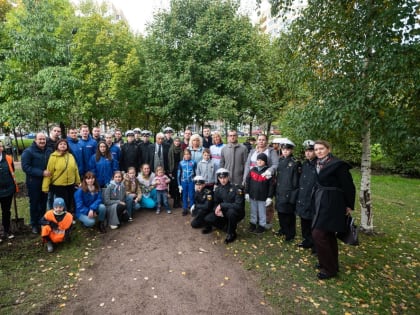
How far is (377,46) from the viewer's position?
436 cm

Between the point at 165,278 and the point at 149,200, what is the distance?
336 cm

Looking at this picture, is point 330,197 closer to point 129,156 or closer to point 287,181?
point 287,181

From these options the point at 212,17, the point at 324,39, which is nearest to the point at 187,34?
the point at 212,17

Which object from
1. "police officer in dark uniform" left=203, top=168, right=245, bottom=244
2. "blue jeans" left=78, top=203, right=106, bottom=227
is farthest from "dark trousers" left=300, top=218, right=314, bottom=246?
"blue jeans" left=78, top=203, right=106, bottom=227

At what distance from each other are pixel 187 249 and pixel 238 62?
9511 mm

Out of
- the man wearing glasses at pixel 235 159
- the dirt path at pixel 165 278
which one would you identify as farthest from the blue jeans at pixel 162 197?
the man wearing glasses at pixel 235 159

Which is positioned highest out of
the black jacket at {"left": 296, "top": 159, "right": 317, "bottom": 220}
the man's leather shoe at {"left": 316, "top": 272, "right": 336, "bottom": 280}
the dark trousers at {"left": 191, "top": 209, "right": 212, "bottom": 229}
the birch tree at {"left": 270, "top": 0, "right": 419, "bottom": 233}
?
the birch tree at {"left": 270, "top": 0, "right": 419, "bottom": 233}

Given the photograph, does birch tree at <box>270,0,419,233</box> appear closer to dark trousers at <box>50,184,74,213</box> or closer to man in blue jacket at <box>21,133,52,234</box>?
dark trousers at <box>50,184,74,213</box>

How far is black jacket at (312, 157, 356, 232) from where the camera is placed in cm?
417

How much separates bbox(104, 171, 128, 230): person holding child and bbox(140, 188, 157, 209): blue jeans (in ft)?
2.85

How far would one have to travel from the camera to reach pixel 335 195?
4180 mm

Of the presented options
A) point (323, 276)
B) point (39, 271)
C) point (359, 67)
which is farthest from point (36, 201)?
point (359, 67)

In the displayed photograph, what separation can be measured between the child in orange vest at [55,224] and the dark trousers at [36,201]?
31.8 inches

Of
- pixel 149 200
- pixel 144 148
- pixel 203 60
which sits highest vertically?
pixel 203 60
